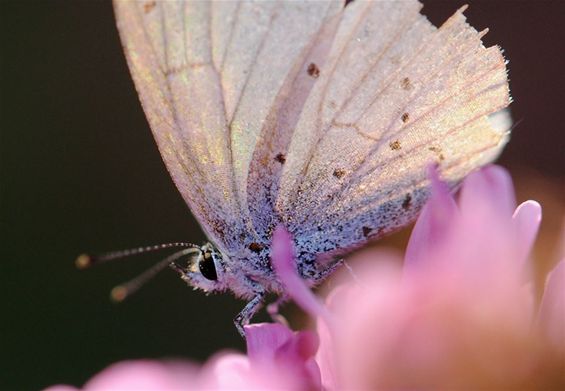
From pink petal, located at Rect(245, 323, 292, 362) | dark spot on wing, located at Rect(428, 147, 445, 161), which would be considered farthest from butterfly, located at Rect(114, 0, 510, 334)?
pink petal, located at Rect(245, 323, 292, 362)

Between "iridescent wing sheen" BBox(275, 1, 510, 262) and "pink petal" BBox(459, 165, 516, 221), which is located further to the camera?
"iridescent wing sheen" BBox(275, 1, 510, 262)

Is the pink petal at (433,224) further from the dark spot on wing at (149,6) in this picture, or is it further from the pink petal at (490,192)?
the dark spot on wing at (149,6)

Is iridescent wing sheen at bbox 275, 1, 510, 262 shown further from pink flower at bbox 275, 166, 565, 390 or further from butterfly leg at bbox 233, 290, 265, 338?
pink flower at bbox 275, 166, 565, 390

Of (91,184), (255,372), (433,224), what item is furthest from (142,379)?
(91,184)

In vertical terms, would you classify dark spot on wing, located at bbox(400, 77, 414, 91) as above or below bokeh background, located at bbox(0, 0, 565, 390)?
below

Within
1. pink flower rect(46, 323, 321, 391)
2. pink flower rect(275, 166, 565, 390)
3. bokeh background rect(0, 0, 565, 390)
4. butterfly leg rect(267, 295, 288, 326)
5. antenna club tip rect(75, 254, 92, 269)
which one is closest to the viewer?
pink flower rect(275, 166, 565, 390)

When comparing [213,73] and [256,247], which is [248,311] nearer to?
[256,247]

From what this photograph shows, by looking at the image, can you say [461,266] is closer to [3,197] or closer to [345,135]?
[345,135]
